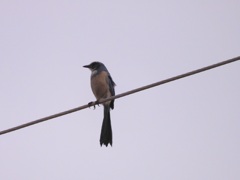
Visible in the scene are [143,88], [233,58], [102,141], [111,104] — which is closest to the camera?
[233,58]

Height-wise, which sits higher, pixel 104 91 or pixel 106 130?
pixel 104 91

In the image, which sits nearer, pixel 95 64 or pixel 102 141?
pixel 102 141

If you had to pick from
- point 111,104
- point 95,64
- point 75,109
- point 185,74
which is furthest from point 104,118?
point 185,74

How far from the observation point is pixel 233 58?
4523 millimetres

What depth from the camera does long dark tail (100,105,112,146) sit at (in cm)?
768

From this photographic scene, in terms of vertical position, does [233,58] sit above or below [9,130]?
above

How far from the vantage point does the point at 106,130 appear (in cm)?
783

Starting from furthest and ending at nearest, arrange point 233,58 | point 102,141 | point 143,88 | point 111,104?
point 111,104
point 102,141
point 143,88
point 233,58

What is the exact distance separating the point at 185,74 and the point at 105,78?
3.53 meters

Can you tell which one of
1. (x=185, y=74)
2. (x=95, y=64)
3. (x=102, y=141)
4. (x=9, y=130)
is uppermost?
(x=95, y=64)

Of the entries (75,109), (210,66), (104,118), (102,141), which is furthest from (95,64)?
(210,66)

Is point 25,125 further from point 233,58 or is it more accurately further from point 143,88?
point 233,58

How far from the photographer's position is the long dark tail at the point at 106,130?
7684mm

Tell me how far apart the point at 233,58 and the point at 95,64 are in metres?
4.32
